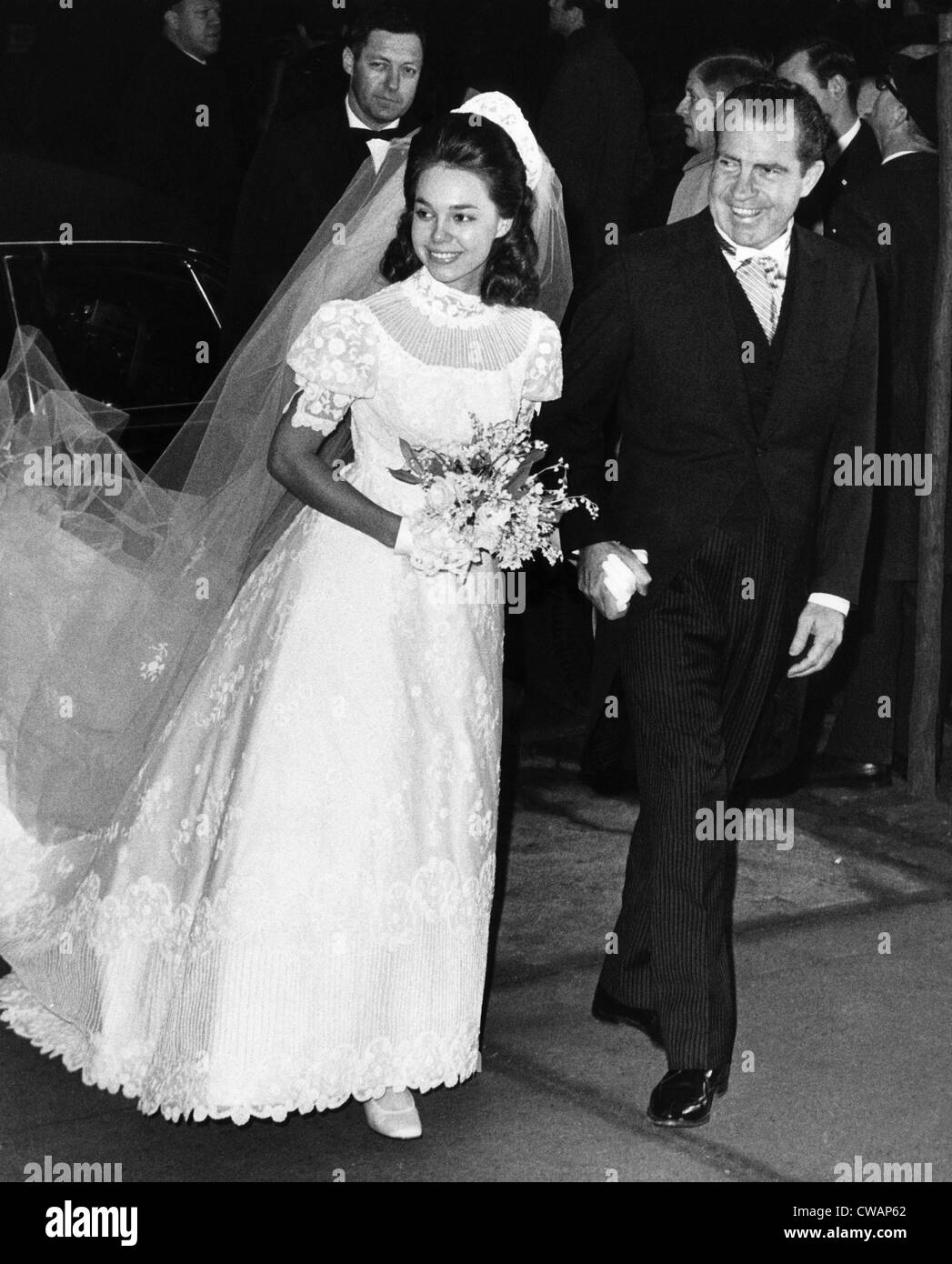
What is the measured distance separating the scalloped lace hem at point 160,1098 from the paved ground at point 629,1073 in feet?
0.26

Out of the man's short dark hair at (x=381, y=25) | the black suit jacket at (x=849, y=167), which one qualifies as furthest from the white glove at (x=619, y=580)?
the black suit jacket at (x=849, y=167)

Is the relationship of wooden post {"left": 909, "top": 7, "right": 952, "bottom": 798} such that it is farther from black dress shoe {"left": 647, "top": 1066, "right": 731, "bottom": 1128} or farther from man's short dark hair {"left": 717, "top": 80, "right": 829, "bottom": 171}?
black dress shoe {"left": 647, "top": 1066, "right": 731, "bottom": 1128}

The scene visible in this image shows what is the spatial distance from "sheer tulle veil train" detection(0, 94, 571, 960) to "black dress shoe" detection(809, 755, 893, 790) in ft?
8.30

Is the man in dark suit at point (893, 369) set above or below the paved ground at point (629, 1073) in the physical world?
above

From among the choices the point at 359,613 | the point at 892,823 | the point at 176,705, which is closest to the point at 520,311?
the point at 359,613

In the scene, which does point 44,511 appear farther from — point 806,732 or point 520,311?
point 806,732

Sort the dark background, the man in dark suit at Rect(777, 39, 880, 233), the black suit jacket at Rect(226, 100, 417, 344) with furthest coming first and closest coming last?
the dark background, the man in dark suit at Rect(777, 39, 880, 233), the black suit jacket at Rect(226, 100, 417, 344)

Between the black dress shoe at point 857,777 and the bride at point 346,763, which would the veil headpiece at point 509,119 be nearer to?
the bride at point 346,763

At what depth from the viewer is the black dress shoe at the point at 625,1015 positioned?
14.1 feet

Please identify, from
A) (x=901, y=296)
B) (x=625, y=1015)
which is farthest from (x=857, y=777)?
(x=625, y=1015)

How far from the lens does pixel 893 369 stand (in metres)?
6.30

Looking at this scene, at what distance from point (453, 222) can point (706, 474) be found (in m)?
0.73

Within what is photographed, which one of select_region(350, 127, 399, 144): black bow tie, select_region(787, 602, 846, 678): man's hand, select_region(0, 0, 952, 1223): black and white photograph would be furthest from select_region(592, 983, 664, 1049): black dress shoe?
select_region(350, 127, 399, 144): black bow tie

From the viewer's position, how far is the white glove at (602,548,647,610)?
149 inches
